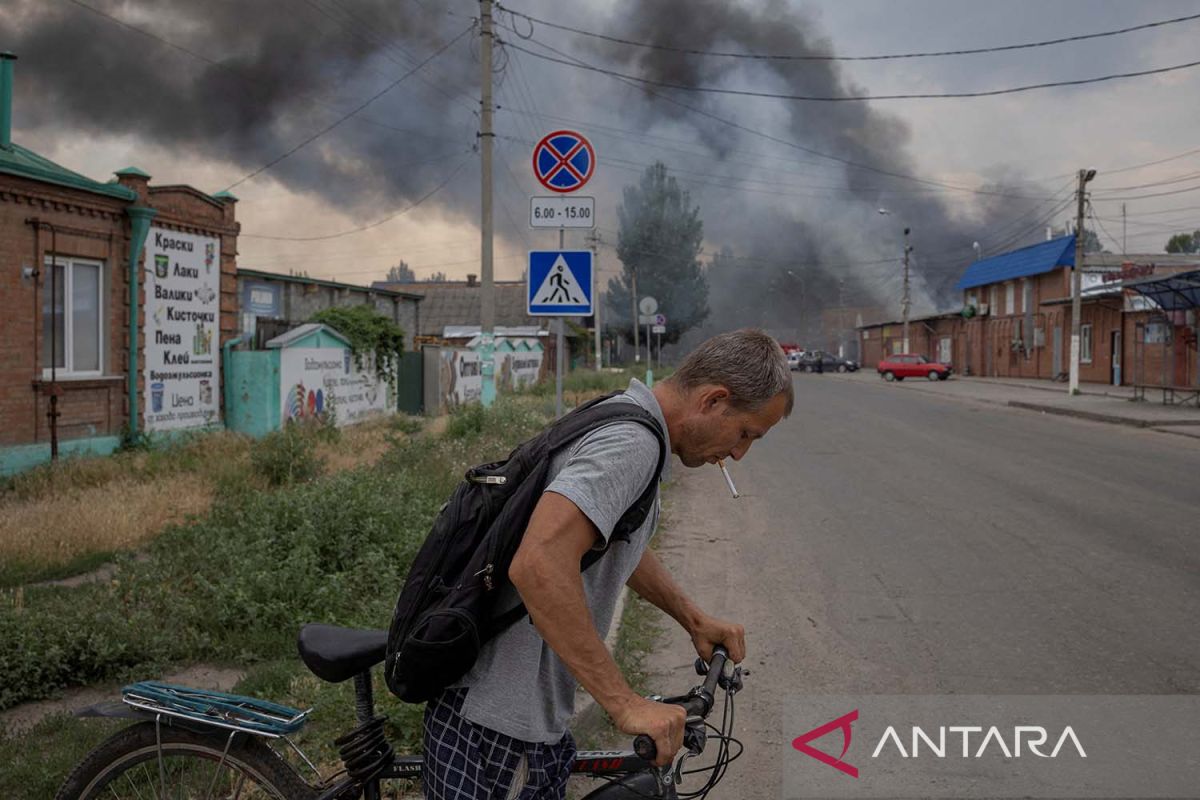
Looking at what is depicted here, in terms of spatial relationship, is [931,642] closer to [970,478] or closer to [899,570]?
[899,570]

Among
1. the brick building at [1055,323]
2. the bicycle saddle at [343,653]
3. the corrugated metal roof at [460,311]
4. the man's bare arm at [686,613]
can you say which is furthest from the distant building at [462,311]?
the bicycle saddle at [343,653]

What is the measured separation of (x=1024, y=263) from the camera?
45562 millimetres

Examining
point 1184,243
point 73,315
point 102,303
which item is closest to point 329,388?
point 102,303

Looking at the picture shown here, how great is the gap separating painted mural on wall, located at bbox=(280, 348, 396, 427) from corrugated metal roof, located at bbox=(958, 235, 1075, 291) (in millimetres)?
32635

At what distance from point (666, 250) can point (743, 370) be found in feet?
218

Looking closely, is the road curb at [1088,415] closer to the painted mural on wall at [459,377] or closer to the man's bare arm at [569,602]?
the painted mural on wall at [459,377]

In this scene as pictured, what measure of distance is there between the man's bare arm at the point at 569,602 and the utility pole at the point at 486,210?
14.2 m

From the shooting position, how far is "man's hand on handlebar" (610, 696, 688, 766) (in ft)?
6.12

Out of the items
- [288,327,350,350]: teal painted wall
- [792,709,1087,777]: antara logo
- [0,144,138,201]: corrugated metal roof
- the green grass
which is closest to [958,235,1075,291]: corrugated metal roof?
[288,327,350,350]: teal painted wall

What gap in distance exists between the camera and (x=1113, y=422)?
20266 millimetres

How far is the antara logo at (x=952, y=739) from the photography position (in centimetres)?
398

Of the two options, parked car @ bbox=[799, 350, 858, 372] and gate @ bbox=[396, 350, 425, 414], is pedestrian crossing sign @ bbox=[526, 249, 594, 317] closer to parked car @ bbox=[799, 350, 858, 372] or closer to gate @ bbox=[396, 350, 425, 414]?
gate @ bbox=[396, 350, 425, 414]

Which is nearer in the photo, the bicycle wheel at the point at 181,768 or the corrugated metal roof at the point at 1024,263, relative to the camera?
the bicycle wheel at the point at 181,768

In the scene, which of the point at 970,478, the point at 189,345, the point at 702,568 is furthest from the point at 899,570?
the point at 189,345
